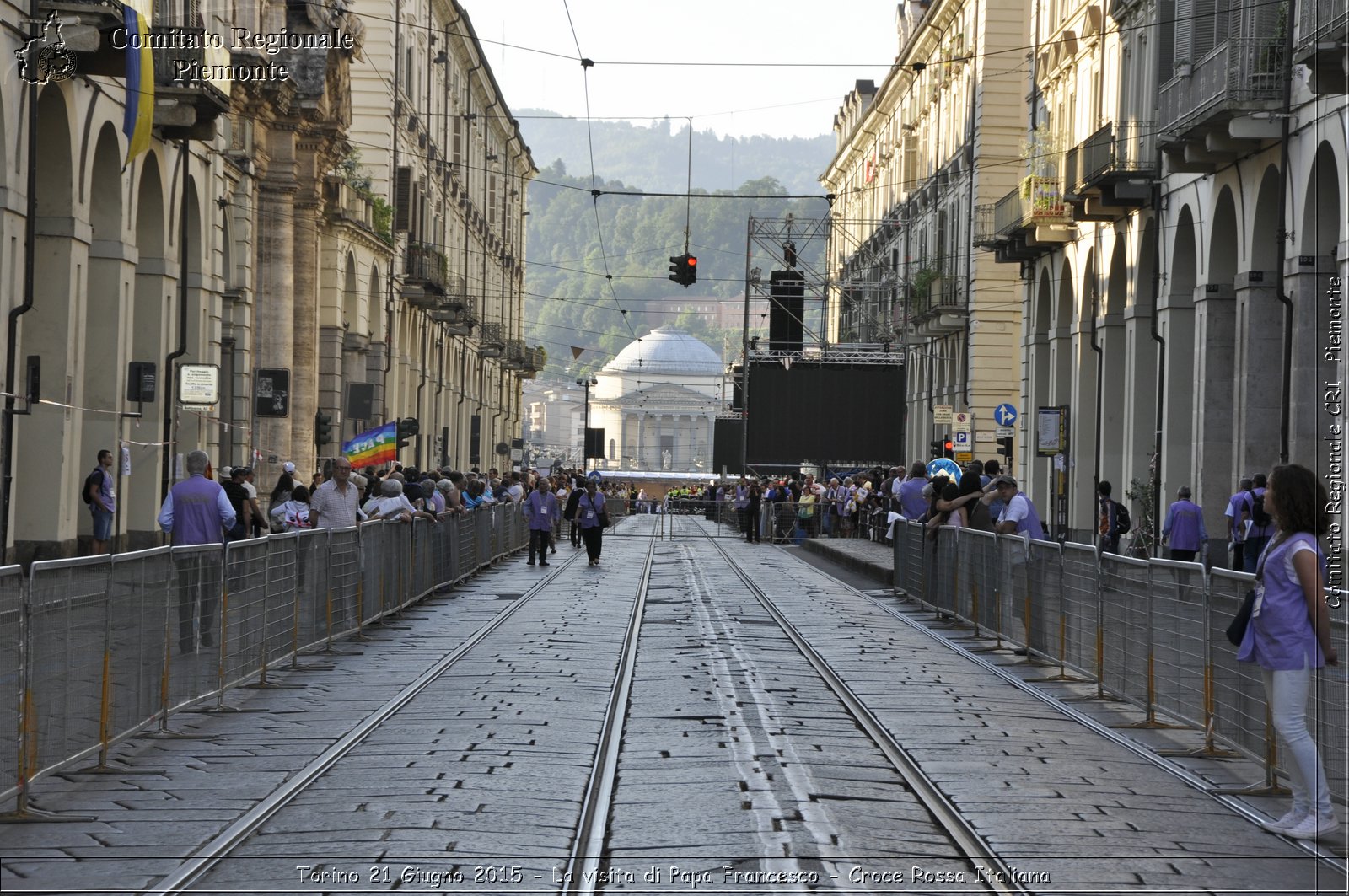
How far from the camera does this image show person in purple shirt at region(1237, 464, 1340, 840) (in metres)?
8.30

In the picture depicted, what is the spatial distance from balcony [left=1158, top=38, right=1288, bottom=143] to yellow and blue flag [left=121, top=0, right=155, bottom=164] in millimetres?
12518

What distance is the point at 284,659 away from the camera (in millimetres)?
14523

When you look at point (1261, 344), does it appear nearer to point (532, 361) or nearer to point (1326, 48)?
point (1326, 48)

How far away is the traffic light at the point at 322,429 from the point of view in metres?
35.3

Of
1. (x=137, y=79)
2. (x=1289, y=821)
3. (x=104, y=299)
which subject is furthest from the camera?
(x=104, y=299)

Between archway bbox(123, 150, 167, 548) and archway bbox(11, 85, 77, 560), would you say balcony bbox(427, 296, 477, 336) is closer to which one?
archway bbox(123, 150, 167, 548)

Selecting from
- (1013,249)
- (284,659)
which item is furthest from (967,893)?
(1013,249)

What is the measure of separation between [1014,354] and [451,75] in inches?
822

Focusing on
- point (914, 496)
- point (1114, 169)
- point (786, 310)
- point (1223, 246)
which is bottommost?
point (914, 496)

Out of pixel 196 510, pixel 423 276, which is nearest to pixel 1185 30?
pixel 196 510

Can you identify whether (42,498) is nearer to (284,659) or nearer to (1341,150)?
(284,659)

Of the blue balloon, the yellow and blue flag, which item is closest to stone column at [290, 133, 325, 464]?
the blue balloon

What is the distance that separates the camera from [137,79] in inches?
802

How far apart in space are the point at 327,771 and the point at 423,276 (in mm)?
41090
